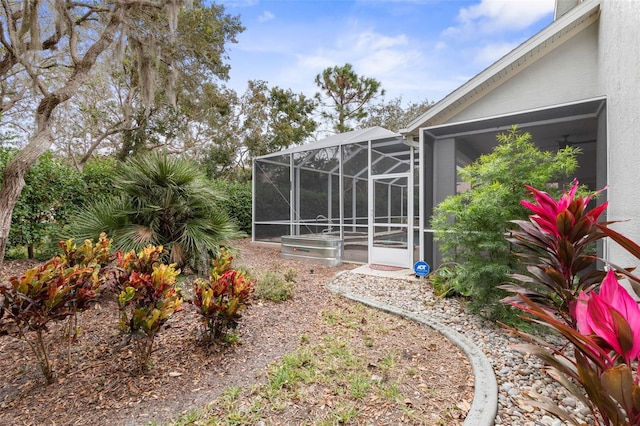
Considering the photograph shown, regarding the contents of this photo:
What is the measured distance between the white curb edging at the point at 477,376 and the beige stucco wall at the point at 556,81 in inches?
143

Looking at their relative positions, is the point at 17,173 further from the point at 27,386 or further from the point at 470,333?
the point at 470,333

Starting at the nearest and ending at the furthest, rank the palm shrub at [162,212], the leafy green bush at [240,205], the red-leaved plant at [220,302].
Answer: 1. the red-leaved plant at [220,302]
2. the palm shrub at [162,212]
3. the leafy green bush at [240,205]

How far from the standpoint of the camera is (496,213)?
138 inches

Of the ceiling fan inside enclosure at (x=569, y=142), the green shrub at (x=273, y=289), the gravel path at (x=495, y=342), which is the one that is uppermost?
the ceiling fan inside enclosure at (x=569, y=142)

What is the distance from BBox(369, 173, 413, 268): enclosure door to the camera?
649 cm

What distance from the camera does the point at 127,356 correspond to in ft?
8.64

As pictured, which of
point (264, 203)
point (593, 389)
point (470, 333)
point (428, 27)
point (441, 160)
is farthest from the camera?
point (264, 203)

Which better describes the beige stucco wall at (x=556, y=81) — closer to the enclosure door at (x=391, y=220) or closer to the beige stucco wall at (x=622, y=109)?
the beige stucco wall at (x=622, y=109)

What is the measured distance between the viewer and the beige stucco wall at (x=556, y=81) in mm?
4422

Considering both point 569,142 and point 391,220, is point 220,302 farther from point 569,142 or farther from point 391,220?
point 569,142

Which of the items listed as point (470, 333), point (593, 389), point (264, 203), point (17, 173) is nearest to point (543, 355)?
point (593, 389)

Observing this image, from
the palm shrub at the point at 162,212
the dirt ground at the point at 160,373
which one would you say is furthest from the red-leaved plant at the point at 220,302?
the palm shrub at the point at 162,212

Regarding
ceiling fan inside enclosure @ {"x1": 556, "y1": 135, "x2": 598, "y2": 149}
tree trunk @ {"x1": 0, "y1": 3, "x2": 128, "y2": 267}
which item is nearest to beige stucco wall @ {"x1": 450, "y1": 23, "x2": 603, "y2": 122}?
ceiling fan inside enclosure @ {"x1": 556, "y1": 135, "x2": 598, "y2": 149}

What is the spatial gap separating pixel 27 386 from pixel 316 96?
693 inches
